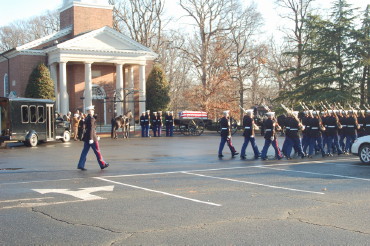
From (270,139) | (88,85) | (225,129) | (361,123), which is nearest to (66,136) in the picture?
(88,85)

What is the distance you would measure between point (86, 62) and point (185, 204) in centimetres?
3256

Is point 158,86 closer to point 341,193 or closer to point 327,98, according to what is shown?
point 327,98

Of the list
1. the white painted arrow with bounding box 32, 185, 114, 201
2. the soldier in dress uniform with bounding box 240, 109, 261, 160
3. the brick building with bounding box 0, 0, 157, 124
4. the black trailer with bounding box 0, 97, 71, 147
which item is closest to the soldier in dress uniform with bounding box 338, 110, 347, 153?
the soldier in dress uniform with bounding box 240, 109, 261, 160

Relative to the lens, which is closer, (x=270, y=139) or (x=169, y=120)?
(x=270, y=139)

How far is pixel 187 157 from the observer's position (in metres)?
18.1

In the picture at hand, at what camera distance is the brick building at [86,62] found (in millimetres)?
39344

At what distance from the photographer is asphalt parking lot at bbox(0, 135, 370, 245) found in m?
6.48

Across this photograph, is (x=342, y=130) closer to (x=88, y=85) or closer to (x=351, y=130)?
(x=351, y=130)

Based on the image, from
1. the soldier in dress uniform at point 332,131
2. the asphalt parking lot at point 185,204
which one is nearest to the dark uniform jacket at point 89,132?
the asphalt parking lot at point 185,204

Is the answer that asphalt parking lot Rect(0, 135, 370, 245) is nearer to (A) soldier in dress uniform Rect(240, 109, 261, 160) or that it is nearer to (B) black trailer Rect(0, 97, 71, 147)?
(A) soldier in dress uniform Rect(240, 109, 261, 160)

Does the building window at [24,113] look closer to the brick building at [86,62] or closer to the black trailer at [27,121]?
the black trailer at [27,121]

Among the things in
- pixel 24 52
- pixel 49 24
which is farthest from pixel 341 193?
pixel 49 24

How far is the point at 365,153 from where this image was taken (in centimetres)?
1566

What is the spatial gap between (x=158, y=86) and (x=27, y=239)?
1484 inches
